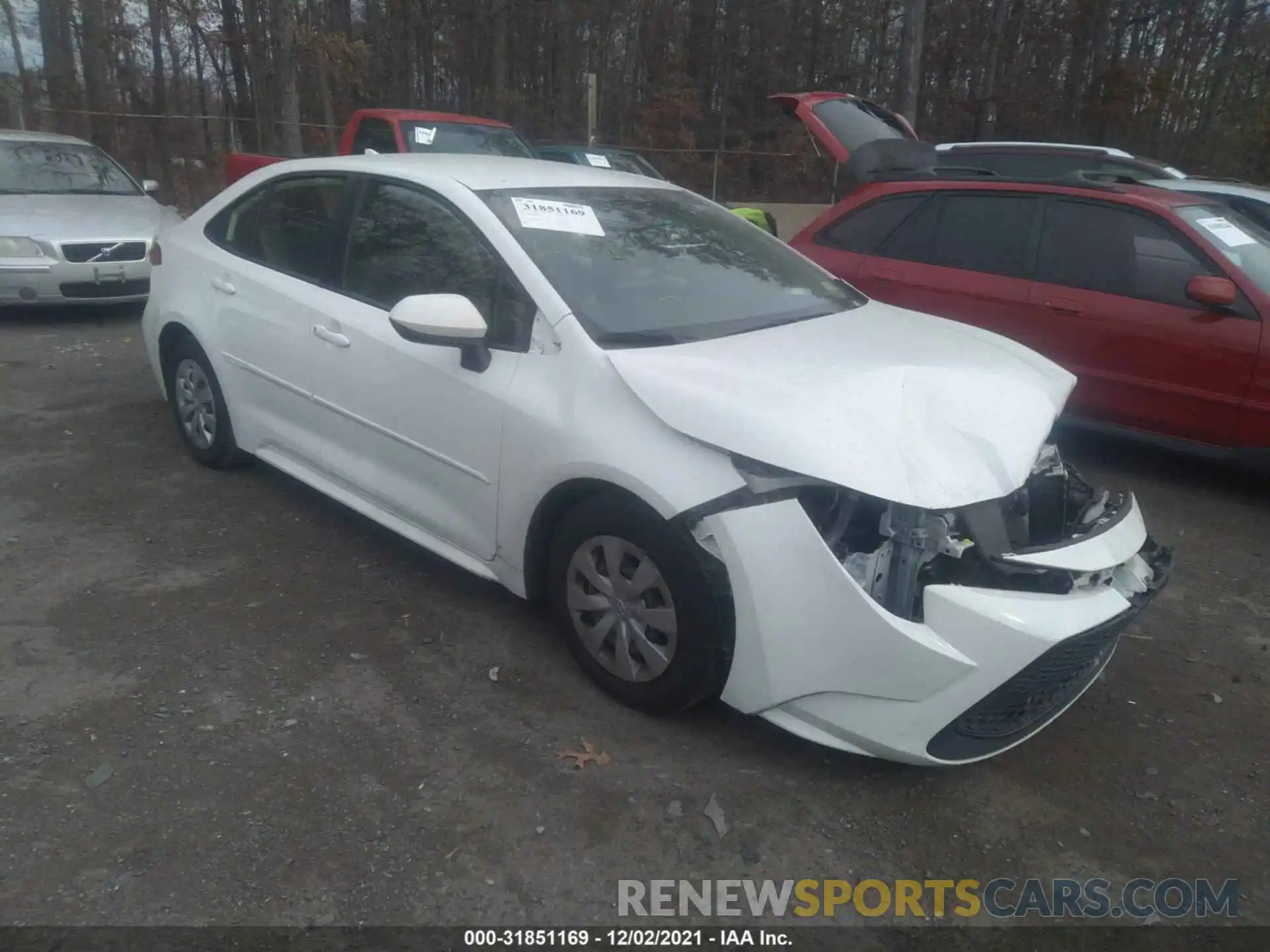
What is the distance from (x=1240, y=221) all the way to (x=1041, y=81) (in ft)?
82.1

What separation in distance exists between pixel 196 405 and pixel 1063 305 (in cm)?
465

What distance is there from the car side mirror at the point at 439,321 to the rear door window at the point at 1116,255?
382 cm

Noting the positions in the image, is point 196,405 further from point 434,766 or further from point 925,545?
point 925,545

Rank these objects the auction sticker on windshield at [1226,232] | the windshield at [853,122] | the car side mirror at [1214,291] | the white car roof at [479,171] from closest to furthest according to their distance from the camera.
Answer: the white car roof at [479,171], the car side mirror at [1214,291], the auction sticker on windshield at [1226,232], the windshield at [853,122]

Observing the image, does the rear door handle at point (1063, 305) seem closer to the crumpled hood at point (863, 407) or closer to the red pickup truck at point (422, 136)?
the crumpled hood at point (863, 407)

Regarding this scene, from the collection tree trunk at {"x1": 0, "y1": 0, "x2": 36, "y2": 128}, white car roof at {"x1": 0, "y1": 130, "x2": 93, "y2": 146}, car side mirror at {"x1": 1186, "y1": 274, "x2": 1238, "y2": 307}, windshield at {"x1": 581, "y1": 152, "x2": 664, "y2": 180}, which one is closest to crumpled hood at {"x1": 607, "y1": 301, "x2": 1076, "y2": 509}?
car side mirror at {"x1": 1186, "y1": 274, "x2": 1238, "y2": 307}

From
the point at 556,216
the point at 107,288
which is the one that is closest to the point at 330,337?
the point at 556,216

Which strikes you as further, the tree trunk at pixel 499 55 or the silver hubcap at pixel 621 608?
the tree trunk at pixel 499 55

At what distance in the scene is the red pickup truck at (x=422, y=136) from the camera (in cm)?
1038

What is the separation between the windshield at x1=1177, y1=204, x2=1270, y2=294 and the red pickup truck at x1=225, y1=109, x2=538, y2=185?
6.68m

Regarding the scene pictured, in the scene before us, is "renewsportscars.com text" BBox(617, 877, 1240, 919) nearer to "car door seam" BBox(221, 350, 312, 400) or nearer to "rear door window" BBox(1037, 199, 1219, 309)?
"car door seam" BBox(221, 350, 312, 400)

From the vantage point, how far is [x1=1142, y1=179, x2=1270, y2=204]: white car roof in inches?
289

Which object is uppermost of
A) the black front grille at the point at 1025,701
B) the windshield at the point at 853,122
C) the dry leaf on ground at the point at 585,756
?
the windshield at the point at 853,122

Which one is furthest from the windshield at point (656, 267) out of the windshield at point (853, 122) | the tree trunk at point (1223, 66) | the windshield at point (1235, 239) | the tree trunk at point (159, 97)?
the tree trunk at point (1223, 66)
